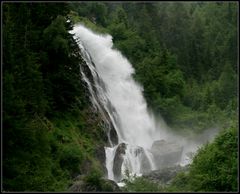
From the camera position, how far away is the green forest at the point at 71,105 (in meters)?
26.1

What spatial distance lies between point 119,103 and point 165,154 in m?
10.8

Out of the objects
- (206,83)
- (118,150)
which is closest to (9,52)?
(118,150)

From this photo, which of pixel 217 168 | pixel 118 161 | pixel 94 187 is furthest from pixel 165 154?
pixel 217 168

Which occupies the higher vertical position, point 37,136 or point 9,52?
point 9,52

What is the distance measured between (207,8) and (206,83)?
30595mm

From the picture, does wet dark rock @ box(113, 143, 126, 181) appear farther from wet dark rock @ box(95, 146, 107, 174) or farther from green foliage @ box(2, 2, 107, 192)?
green foliage @ box(2, 2, 107, 192)

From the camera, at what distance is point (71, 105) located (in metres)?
38.2

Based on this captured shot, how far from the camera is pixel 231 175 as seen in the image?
23.8 metres

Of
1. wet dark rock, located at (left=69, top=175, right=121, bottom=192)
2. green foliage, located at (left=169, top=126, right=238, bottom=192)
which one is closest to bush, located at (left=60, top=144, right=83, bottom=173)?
wet dark rock, located at (left=69, top=175, right=121, bottom=192)

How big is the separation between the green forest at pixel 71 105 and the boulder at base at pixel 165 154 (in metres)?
4.56

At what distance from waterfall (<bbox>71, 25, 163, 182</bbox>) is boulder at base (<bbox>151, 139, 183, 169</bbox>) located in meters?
0.50

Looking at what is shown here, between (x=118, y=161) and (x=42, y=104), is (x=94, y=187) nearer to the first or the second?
(x=42, y=104)

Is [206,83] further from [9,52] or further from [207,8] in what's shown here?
[9,52]

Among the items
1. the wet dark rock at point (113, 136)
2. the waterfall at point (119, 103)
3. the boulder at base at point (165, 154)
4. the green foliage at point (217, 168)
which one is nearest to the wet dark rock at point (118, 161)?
the waterfall at point (119, 103)
